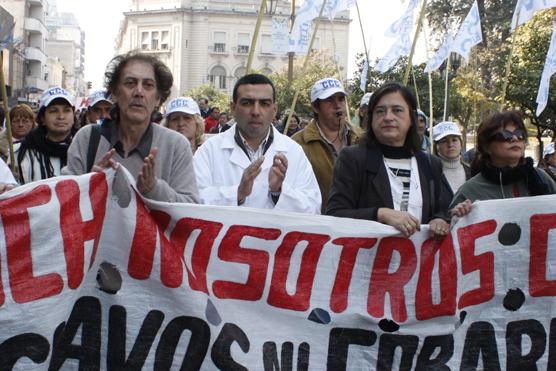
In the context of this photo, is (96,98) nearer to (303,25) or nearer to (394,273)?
(303,25)

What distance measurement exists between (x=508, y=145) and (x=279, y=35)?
294 inches

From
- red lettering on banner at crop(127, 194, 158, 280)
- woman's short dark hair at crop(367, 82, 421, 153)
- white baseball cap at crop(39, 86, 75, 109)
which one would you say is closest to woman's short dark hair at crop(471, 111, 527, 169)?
woman's short dark hair at crop(367, 82, 421, 153)

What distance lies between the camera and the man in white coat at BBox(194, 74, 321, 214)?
432 cm

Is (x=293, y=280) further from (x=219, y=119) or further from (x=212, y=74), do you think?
(x=212, y=74)

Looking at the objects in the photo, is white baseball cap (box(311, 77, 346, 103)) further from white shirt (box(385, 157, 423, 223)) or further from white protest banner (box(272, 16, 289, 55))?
white protest banner (box(272, 16, 289, 55))

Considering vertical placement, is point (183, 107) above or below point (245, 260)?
above

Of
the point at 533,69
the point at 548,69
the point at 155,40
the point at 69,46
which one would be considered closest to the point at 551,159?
the point at 548,69

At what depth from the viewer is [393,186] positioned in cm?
389

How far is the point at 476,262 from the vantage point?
3.62 metres

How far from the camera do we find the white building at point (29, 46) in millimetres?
55600

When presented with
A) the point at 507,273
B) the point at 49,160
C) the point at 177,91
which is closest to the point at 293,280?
the point at 507,273

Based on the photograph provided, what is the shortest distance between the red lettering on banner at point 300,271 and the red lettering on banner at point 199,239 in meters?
0.30

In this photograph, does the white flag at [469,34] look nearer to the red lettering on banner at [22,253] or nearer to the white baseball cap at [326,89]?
the white baseball cap at [326,89]

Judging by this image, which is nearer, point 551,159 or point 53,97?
point 53,97
